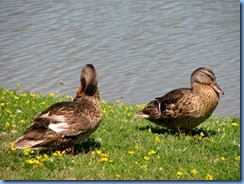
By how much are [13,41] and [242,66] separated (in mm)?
4676

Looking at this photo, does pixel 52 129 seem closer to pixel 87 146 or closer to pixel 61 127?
pixel 61 127

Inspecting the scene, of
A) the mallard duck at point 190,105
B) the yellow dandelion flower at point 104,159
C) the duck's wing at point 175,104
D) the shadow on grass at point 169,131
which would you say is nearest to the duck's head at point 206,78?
the mallard duck at point 190,105

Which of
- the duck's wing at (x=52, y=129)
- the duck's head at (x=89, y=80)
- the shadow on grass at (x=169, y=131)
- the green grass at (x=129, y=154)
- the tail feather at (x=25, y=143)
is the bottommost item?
the shadow on grass at (x=169, y=131)

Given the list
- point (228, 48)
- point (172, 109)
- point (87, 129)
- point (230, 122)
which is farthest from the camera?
point (228, 48)

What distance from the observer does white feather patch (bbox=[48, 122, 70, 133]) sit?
6.69 m

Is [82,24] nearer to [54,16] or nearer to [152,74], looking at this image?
[54,16]

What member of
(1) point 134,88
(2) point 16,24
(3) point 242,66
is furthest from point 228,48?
(2) point 16,24

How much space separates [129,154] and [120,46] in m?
4.06

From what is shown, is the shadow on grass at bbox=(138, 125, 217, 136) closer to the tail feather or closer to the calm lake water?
the calm lake water

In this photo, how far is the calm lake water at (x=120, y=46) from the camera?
31.8ft

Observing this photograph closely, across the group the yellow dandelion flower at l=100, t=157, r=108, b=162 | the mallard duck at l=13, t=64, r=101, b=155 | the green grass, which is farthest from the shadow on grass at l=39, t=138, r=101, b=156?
the yellow dandelion flower at l=100, t=157, r=108, b=162

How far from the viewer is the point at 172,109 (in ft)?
26.2

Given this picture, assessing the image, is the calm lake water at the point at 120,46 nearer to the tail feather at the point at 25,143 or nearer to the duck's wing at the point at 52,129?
the duck's wing at the point at 52,129

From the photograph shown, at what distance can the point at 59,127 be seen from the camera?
6.71 meters
